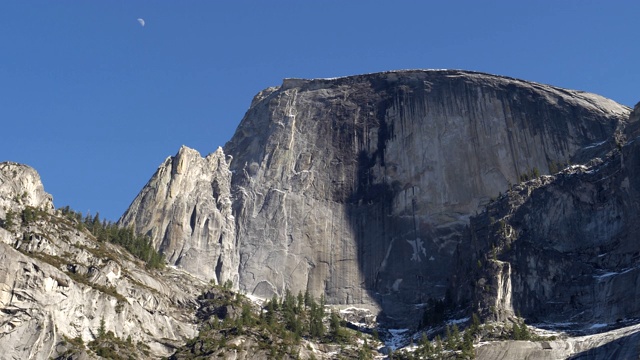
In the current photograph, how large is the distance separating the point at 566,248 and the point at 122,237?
7333cm

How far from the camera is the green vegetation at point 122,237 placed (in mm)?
177875

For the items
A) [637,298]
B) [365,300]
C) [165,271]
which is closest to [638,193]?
[637,298]

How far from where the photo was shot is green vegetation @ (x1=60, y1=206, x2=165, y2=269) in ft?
584

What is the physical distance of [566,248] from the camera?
175 m

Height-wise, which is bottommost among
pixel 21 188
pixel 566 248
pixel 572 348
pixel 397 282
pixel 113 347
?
pixel 113 347

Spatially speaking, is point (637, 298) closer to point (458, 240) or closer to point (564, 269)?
point (564, 269)

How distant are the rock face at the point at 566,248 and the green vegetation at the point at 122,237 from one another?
51281mm

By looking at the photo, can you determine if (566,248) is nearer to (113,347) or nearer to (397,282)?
(397,282)

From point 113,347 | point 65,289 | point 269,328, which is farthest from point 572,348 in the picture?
point 65,289

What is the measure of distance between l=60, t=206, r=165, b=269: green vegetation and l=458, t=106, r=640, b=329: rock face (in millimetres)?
51281

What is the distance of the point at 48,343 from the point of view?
13975cm

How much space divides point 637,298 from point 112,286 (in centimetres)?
7601

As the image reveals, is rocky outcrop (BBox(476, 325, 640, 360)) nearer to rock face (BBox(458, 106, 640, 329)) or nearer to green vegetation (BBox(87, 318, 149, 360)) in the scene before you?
rock face (BBox(458, 106, 640, 329))

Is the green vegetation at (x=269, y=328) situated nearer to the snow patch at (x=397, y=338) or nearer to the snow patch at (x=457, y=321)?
the snow patch at (x=397, y=338)
